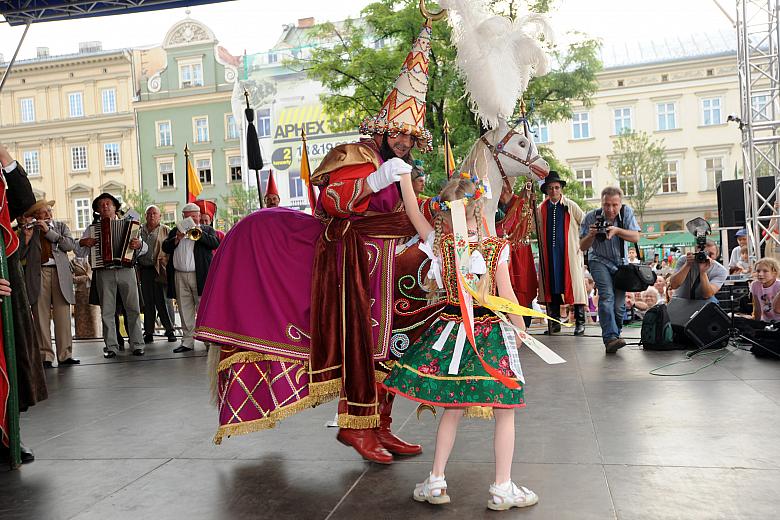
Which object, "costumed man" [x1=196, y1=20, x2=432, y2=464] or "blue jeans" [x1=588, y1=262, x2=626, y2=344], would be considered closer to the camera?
"costumed man" [x1=196, y1=20, x2=432, y2=464]

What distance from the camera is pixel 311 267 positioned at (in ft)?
12.1

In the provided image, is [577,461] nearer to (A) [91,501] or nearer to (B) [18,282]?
(A) [91,501]

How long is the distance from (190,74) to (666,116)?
25511 millimetres

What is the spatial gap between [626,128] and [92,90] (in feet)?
96.3

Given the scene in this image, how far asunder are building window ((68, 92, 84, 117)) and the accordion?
120 ft

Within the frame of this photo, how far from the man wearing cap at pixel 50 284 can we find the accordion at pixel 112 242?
1.74 ft

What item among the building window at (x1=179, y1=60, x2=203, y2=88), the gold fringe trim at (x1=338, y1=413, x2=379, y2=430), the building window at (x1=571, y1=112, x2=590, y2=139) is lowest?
the gold fringe trim at (x1=338, y1=413, x2=379, y2=430)

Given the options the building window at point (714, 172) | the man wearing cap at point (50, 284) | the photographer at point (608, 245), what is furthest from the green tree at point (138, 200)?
the photographer at point (608, 245)

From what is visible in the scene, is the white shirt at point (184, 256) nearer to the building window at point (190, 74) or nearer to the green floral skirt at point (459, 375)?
the green floral skirt at point (459, 375)

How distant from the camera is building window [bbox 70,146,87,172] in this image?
41.6m

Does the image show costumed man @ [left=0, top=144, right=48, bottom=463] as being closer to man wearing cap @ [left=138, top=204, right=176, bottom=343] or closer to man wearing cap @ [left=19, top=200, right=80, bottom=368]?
man wearing cap @ [left=19, top=200, right=80, bottom=368]

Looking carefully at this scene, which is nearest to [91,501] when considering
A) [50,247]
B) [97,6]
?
[50,247]

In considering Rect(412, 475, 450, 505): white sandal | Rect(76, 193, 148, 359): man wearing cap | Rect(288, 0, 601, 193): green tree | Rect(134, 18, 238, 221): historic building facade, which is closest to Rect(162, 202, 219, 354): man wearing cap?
Rect(76, 193, 148, 359): man wearing cap

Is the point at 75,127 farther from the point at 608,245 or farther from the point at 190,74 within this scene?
the point at 608,245
